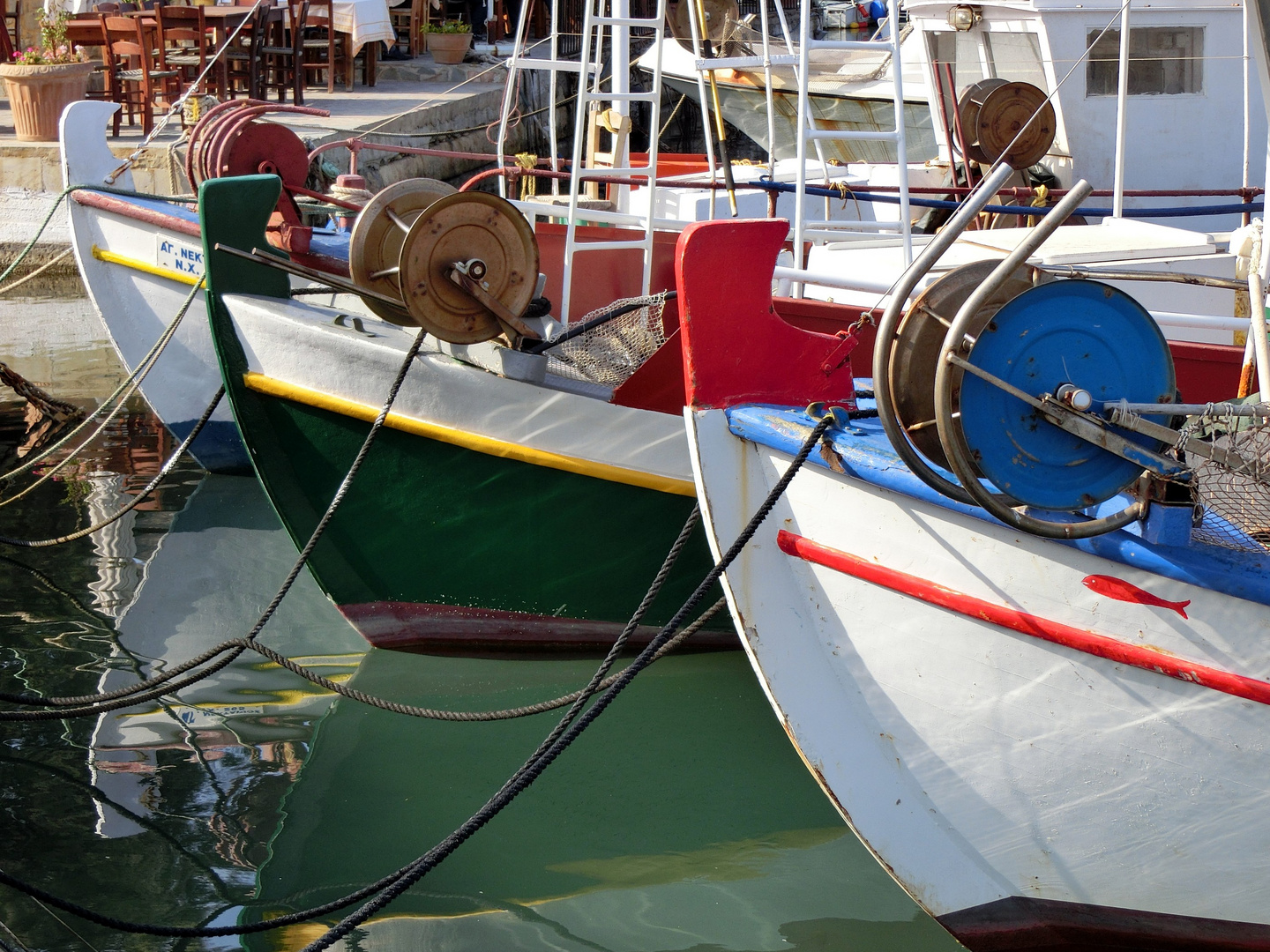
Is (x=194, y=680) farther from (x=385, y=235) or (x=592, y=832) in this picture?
(x=385, y=235)

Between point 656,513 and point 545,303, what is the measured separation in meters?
0.92

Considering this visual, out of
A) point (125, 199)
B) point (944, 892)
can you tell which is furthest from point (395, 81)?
point (944, 892)

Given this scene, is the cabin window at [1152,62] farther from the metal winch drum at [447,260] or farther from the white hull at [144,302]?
the white hull at [144,302]

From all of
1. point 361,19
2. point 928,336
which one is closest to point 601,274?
point 928,336

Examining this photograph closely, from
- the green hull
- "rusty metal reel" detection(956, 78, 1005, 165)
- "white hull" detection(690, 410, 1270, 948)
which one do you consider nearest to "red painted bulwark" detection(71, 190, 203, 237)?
the green hull

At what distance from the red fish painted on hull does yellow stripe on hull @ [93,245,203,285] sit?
5.46m

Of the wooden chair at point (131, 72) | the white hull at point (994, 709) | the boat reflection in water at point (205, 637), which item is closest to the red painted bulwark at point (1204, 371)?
the white hull at point (994, 709)

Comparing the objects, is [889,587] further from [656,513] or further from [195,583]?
[195,583]

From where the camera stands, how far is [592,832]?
13.3 feet

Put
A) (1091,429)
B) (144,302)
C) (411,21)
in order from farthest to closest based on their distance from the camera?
(411,21)
(144,302)
(1091,429)

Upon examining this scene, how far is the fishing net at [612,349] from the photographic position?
4.95 metres

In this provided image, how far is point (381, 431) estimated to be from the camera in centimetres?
487

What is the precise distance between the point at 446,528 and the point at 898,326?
2603mm

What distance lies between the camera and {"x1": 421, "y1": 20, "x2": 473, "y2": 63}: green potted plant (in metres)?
19.5
